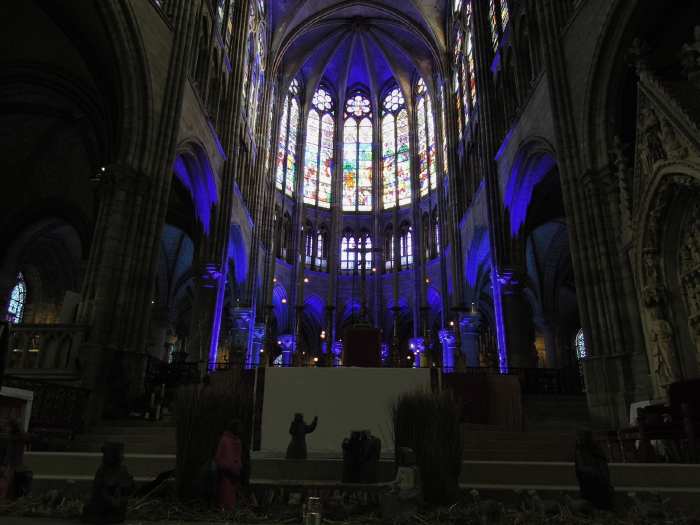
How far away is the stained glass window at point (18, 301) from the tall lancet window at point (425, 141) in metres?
23.7

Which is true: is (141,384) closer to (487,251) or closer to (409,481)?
(409,481)

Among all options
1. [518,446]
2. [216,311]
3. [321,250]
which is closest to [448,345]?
[321,250]

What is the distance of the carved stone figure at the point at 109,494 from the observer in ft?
9.93

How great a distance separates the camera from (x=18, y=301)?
22.5 meters

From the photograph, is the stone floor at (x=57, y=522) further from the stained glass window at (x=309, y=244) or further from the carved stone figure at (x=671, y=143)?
the stained glass window at (x=309, y=244)

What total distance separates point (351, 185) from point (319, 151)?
3527mm

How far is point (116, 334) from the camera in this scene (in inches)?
426

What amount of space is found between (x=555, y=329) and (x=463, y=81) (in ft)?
47.0

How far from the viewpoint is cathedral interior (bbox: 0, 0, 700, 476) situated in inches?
399

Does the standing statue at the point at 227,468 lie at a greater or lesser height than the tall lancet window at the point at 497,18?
lesser

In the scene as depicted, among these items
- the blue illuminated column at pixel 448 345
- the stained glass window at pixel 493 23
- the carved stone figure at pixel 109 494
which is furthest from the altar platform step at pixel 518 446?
the stained glass window at pixel 493 23

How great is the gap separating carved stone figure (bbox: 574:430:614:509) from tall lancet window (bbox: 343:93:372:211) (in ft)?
107

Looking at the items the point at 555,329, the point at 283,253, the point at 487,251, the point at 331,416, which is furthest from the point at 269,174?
the point at 331,416

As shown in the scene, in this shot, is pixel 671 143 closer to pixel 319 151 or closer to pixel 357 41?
pixel 319 151
